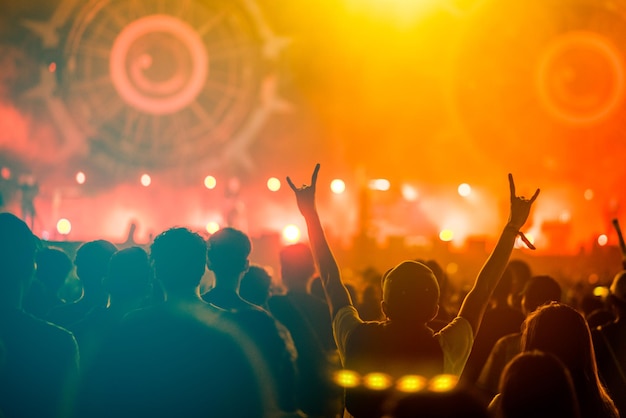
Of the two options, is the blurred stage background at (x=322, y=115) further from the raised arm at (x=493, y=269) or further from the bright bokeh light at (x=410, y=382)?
the bright bokeh light at (x=410, y=382)

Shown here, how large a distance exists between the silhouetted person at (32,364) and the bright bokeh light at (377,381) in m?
1.28

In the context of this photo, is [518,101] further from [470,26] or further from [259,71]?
[259,71]

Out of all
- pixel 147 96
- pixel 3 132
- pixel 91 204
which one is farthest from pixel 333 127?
pixel 3 132

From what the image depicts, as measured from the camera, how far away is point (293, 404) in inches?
123

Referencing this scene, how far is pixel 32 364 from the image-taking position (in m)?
2.84

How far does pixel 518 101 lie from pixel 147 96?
19.1 m

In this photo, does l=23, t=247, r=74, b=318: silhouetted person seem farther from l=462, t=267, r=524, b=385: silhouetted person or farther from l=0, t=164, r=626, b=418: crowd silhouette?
l=462, t=267, r=524, b=385: silhouetted person

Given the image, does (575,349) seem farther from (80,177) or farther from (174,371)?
(80,177)

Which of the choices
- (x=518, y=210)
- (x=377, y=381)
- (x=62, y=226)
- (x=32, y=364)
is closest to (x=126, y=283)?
(x=32, y=364)

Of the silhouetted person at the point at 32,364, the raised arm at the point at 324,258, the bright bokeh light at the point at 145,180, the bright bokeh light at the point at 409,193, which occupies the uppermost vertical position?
the bright bokeh light at the point at 145,180

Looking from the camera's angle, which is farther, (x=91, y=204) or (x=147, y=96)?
(x=91, y=204)

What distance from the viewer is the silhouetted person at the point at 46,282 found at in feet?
13.2

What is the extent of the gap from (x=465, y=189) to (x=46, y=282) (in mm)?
32011

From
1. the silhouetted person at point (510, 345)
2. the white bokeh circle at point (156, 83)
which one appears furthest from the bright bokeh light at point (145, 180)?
the silhouetted person at point (510, 345)
